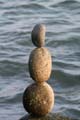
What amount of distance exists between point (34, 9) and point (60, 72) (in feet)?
14.8

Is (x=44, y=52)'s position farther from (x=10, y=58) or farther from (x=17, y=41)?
(x=17, y=41)

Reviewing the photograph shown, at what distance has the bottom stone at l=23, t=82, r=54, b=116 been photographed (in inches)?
158

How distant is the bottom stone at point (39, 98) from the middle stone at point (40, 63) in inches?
3.1

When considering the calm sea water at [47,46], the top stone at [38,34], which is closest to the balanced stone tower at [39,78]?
the top stone at [38,34]

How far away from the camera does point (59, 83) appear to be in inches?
305

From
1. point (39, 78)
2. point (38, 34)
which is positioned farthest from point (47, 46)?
point (38, 34)

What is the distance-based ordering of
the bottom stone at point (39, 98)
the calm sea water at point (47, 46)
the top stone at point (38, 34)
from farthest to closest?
1. the calm sea water at point (47, 46)
2. the bottom stone at point (39, 98)
3. the top stone at point (38, 34)

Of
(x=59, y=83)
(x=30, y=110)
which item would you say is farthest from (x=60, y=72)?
Answer: (x=30, y=110)

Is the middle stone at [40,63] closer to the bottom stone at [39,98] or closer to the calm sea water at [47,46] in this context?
the bottom stone at [39,98]

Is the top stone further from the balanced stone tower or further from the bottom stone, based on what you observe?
the bottom stone

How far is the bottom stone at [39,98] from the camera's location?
4.02 metres

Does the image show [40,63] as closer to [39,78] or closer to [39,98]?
[39,78]

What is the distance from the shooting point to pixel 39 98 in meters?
4.02

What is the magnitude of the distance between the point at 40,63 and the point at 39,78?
13cm
